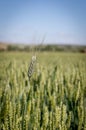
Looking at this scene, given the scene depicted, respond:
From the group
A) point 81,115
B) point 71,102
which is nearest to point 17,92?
point 71,102

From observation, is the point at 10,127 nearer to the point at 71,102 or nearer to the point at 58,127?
the point at 58,127

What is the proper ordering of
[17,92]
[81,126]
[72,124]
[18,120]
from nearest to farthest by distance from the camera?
[18,120], [81,126], [72,124], [17,92]

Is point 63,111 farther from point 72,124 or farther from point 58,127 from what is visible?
point 72,124

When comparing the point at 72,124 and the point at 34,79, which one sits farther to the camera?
the point at 34,79

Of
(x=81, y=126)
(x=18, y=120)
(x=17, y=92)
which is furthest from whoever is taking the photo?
(x=17, y=92)

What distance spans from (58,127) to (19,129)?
9.4 inches

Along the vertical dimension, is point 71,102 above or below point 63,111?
below

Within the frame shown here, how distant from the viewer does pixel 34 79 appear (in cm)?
291

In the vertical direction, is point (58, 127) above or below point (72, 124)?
above

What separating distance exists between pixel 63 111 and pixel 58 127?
10 cm

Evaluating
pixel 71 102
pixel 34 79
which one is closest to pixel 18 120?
pixel 71 102

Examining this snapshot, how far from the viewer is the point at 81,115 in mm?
1736

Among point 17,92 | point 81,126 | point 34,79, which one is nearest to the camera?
point 81,126

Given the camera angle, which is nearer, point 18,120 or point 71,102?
point 18,120
